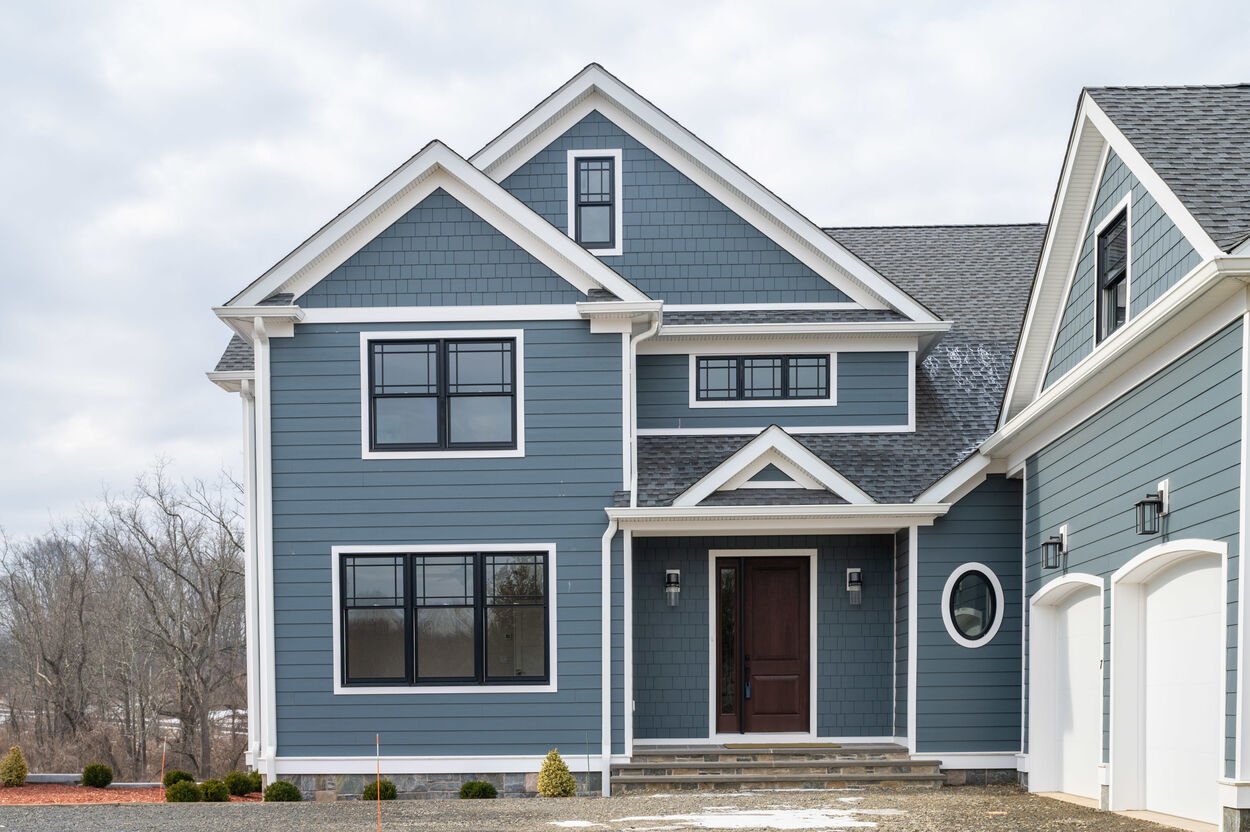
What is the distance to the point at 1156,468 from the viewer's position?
9.11 meters

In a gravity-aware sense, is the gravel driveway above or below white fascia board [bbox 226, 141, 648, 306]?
below

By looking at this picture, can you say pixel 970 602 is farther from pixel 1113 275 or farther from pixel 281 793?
pixel 281 793

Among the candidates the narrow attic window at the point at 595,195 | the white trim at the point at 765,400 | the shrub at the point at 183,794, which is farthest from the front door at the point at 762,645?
the shrub at the point at 183,794

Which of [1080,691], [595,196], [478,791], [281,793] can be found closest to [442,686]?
[478,791]

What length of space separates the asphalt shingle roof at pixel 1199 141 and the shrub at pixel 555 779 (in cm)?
823

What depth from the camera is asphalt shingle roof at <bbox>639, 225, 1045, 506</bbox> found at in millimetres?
13867

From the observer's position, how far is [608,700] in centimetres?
1296

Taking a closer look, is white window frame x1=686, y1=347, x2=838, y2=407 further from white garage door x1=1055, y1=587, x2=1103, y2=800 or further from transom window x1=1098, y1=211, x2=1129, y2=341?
transom window x1=1098, y1=211, x2=1129, y2=341

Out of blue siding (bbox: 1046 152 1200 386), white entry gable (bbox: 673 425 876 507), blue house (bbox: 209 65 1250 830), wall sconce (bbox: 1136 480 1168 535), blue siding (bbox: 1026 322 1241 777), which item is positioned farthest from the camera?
white entry gable (bbox: 673 425 876 507)

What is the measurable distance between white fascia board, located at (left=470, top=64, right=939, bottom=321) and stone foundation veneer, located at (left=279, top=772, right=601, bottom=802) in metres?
6.75

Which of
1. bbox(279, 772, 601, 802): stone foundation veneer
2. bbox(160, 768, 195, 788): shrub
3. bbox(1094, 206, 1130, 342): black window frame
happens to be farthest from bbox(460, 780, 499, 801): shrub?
bbox(1094, 206, 1130, 342): black window frame

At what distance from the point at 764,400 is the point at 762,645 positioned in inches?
119

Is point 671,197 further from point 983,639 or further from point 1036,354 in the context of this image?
point 983,639

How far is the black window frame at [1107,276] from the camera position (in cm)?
1009
